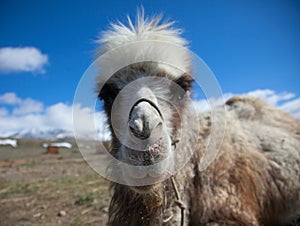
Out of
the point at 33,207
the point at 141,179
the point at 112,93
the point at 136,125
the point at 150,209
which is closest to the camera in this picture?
the point at 136,125

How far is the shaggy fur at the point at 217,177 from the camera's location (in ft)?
9.55

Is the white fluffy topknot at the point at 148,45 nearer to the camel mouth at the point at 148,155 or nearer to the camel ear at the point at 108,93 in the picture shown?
the camel ear at the point at 108,93

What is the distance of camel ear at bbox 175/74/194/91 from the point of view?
3003 mm

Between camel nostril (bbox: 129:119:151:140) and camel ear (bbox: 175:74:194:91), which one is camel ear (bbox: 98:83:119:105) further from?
camel nostril (bbox: 129:119:151:140)

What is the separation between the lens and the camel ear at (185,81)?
300 centimetres

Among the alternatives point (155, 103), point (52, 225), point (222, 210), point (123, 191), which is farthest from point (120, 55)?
point (52, 225)

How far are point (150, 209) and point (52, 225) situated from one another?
138 inches

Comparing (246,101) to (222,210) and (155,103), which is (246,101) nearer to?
(222,210)

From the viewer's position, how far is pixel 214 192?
3.11 metres

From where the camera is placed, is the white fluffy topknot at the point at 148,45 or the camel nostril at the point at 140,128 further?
the white fluffy topknot at the point at 148,45

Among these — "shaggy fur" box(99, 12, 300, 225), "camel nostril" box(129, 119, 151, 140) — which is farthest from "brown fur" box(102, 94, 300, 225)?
"camel nostril" box(129, 119, 151, 140)

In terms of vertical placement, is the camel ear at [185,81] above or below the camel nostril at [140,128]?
above

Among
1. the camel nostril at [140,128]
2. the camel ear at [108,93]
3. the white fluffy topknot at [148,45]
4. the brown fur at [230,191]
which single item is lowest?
the brown fur at [230,191]

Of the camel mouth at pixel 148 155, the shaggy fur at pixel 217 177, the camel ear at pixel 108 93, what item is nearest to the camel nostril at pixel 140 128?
the camel mouth at pixel 148 155
